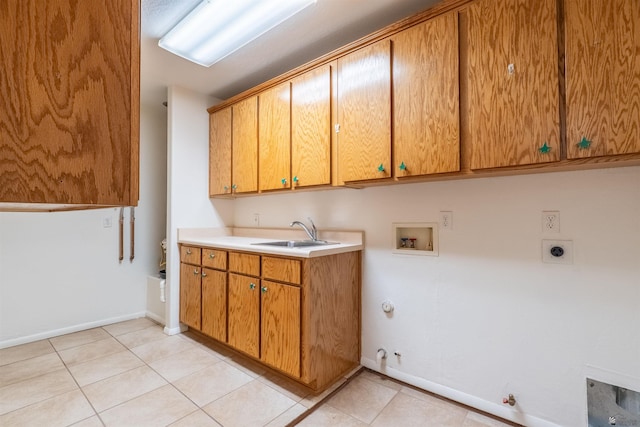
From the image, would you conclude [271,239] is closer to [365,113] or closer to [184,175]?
[184,175]

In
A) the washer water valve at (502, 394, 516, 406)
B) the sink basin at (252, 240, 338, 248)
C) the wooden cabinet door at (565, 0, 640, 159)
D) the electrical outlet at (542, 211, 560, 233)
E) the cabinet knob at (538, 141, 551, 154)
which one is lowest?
the washer water valve at (502, 394, 516, 406)

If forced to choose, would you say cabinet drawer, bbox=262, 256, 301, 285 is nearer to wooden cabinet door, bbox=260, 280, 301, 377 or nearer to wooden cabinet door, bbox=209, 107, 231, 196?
wooden cabinet door, bbox=260, 280, 301, 377

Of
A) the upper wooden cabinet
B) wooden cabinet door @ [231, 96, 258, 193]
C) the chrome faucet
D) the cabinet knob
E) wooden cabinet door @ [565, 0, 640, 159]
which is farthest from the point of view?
wooden cabinet door @ [231, 96, 258, 193]

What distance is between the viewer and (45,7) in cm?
42

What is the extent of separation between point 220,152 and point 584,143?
2.73 metres

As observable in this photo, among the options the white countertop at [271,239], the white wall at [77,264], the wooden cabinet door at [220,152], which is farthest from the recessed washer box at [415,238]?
the white wall at [77,264]

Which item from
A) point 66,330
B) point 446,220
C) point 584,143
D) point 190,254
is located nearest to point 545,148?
point 584,143

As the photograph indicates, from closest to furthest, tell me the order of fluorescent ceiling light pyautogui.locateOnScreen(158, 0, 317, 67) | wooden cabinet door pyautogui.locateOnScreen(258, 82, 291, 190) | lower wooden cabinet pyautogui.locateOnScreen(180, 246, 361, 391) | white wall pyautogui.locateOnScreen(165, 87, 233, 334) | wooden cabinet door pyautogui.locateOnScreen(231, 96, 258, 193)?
1. fluorescent ceiling light pyautogui.locateOnScreen(158, 0, 317, 67)
2. lower wooden cabinet pyautogui.locateOnScreen(180, 246, 361, 391)
3. wooden cabinet door pyautogui.locateOnScreen(258, 82, 291, 190)
4. wooden cabinet door pyautogui.locateOnScreen(231, 96, 258, 193)
5. white wall pyautogui.locateOnScreen(165, 87, 233, 334)

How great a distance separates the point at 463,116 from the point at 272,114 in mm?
1488

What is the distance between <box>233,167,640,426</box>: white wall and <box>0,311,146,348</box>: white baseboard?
105 inches

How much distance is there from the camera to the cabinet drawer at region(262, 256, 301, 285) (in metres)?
1.85

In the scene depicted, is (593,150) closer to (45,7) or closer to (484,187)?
(484,187)

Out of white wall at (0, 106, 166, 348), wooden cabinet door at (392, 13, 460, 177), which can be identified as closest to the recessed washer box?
wooden cabinet door at (392, 13, 460, 177)

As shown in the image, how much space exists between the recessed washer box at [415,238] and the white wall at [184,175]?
2003 mm
